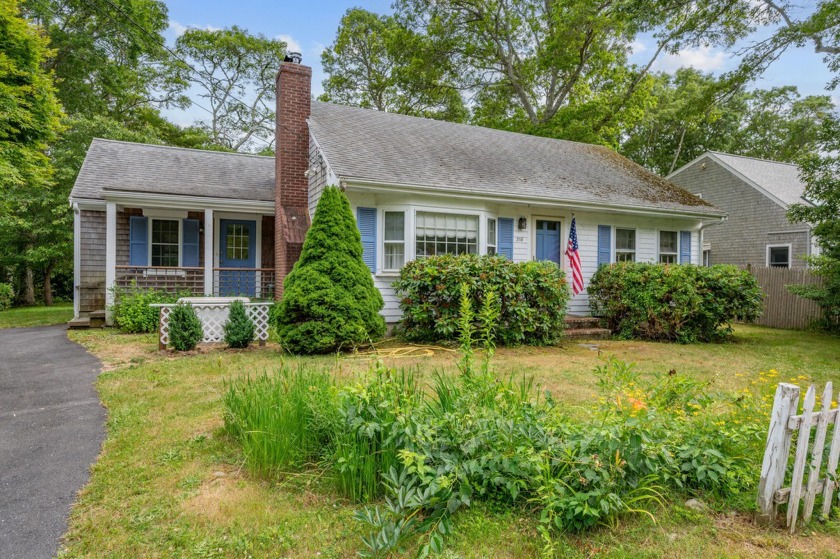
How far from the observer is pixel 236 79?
27.2 meters

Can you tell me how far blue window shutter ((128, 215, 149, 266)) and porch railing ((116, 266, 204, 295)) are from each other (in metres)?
0.54

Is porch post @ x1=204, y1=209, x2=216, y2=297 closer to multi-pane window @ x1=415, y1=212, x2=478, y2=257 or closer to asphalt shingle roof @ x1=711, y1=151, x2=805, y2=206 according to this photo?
multi-pane window @ x1=415, y1=212, x2=478, y2=257

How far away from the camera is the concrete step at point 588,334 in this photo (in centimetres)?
994

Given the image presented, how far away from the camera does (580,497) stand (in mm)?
2316

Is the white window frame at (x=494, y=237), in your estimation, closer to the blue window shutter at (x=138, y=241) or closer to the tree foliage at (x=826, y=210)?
the tree foliage at (x=826, y=210)

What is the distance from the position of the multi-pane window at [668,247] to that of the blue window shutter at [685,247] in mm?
204

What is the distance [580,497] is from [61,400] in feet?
18.1

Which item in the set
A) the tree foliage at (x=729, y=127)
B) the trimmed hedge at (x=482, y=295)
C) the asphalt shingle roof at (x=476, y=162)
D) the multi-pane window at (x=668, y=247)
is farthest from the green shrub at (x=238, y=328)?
the tree foliage at (x=729, y=127)

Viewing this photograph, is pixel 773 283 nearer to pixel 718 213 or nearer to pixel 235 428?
pixel 718 213

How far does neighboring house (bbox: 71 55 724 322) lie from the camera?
9484mm

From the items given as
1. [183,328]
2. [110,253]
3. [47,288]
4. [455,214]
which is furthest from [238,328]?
[47,288]

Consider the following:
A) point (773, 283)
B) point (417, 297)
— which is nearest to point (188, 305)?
point (417, 297)

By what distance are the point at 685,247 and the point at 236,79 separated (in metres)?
25.6

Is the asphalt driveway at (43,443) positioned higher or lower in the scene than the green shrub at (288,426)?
lower
